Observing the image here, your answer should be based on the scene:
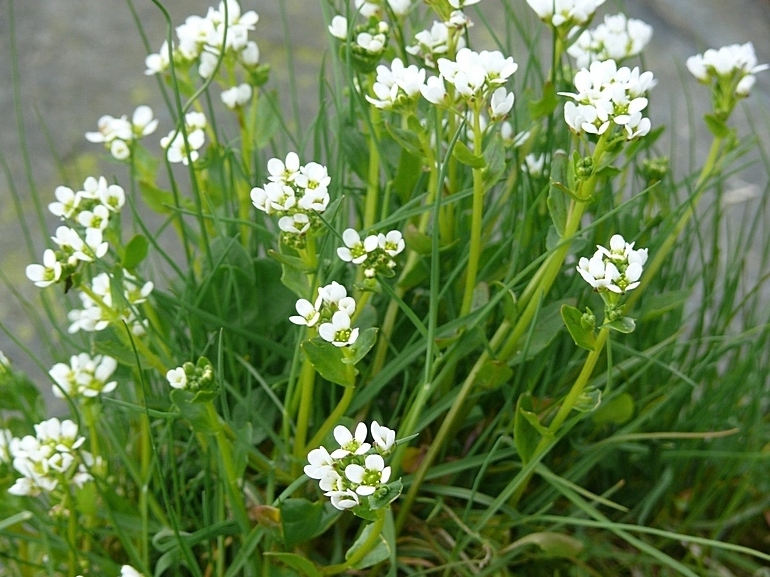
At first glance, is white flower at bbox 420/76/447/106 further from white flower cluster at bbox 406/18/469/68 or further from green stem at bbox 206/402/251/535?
green stem at bbox 206/402/251/535

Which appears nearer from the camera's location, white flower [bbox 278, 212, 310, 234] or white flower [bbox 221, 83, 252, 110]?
white flower [bbox 278, 212, 310, 234]

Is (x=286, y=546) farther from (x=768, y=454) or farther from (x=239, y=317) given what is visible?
(x=768, y=454)

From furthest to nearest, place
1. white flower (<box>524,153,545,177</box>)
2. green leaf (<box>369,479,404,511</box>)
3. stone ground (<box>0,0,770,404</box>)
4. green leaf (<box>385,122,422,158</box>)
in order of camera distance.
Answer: stone ground (<box>0,0,770,404</box>) < white flower (<box>524,153,545,177</box>) < green leaf (<box>385,122,422,158</box>) < green leaf (<box>369,479,404,511</box>)

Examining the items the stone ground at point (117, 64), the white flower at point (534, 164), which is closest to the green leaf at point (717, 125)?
the white flower at point (534, 164)

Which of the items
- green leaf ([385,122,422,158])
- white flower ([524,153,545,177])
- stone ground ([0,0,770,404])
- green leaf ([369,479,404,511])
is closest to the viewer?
green leaf ([369,479,404,511])

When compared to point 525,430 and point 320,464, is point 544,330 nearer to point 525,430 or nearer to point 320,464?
point 525,430

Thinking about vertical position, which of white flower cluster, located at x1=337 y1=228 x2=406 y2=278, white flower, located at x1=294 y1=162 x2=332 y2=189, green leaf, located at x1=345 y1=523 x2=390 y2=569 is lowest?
green leaf, located at x1=345 y1=523 x2=390 y2=569

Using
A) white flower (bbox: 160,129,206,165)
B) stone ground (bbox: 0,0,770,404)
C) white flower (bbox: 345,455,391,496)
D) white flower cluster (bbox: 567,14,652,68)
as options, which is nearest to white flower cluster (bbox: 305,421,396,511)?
white flower (bbox: 345,455,391,496)
